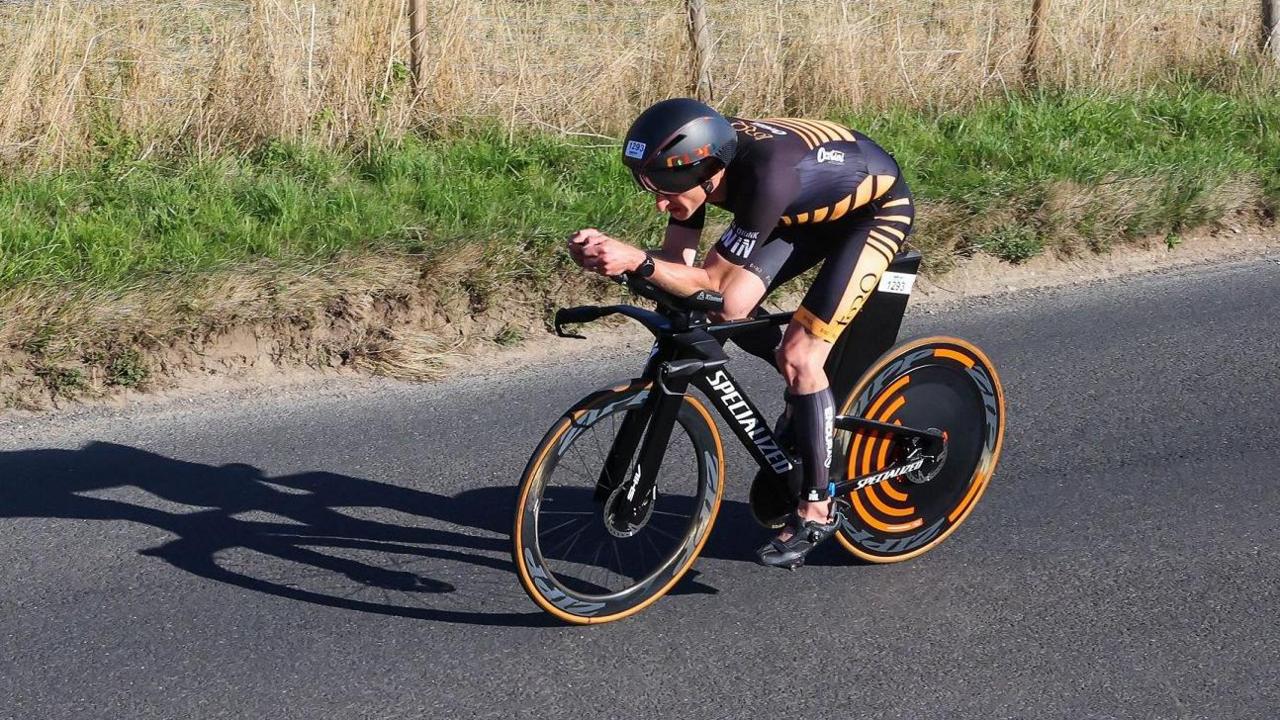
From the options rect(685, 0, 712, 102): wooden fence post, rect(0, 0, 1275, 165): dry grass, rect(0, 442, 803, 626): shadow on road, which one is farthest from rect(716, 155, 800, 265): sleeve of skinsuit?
rect(685, 0, 712, 102): wooden fence post

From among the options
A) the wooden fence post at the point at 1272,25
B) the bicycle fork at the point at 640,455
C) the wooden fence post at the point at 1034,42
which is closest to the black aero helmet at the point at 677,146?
the bicycle fork at the point at 640,455

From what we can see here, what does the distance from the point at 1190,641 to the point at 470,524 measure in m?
2.55

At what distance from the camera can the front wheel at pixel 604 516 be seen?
14.2ft

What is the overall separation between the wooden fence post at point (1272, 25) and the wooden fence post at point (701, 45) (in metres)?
4.65

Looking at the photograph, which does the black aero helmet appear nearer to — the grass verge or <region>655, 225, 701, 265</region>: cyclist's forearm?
<region>655, 225, 701, 265</region>: cyclist's forearm

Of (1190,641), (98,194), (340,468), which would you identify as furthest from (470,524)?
(98,194)

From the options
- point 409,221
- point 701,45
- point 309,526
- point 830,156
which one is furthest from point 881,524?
point 701,45

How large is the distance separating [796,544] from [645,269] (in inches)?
48.7

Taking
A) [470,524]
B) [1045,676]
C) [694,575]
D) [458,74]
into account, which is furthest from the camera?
[458,74]

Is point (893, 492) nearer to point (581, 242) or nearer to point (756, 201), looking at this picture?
point (756, 201)

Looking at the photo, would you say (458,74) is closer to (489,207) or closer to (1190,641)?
(489,207)

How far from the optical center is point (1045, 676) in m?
4.32

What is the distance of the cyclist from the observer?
414 cm

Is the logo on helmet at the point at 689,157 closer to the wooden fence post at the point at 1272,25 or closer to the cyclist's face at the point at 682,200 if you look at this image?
the cyclist's face at the point at 682,200
